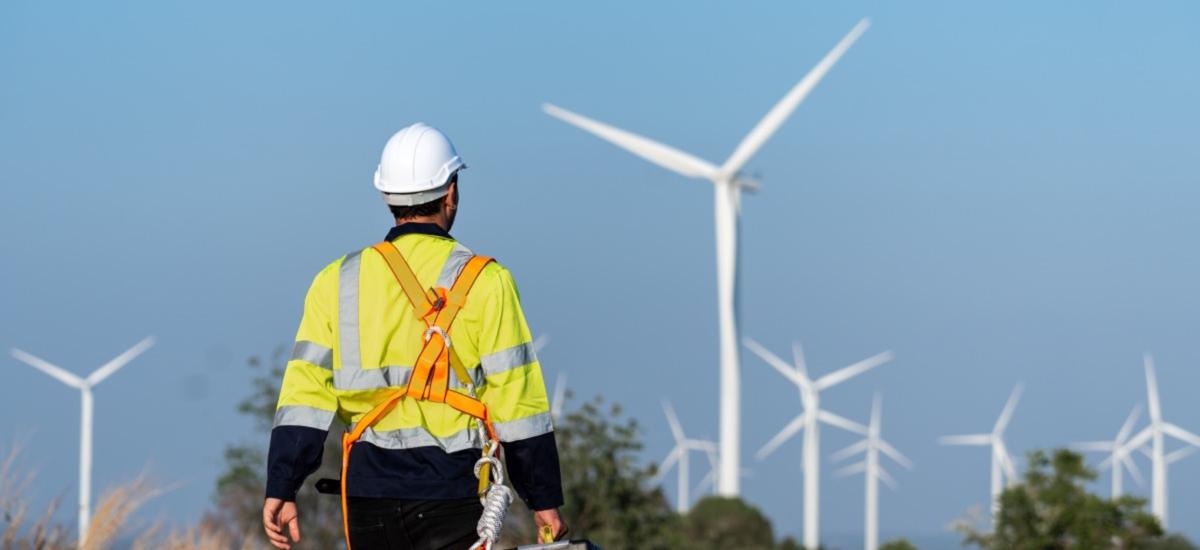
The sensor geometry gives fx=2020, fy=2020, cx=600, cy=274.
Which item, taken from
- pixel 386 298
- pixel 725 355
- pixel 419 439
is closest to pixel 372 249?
pixel 386 298

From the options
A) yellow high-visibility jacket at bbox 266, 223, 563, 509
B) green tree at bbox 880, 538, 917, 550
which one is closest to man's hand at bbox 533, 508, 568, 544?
yellow high-visibility jacket at bbox 266, 223, 563, 509

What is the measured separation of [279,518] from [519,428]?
2.84 ft

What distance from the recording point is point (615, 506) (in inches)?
2045

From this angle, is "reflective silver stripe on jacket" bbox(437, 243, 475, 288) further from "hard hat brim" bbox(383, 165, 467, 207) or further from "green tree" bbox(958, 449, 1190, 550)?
"green tree" bbox(958, 449, 1190, 550)

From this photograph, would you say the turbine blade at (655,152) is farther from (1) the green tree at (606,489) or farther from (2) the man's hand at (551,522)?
(2) the man's hand at (551,522)

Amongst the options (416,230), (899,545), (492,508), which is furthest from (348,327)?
(899,545)

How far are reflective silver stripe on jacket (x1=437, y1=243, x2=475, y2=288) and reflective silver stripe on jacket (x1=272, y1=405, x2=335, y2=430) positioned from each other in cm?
58

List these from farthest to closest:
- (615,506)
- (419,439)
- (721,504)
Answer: (721,504) → (615,506) → (419,439)

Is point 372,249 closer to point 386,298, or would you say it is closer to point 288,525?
point 386,298

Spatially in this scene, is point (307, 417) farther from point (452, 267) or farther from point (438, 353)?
point (452, 267)

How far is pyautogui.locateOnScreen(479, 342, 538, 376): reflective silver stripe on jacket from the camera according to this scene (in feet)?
21.4

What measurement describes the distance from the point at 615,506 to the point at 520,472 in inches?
1795

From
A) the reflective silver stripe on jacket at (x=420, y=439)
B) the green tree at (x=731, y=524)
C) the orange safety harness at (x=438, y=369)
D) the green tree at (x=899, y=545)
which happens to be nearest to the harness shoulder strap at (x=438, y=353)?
the orange safety harness at (x=438, y=369)

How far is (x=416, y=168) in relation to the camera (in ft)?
22.0
